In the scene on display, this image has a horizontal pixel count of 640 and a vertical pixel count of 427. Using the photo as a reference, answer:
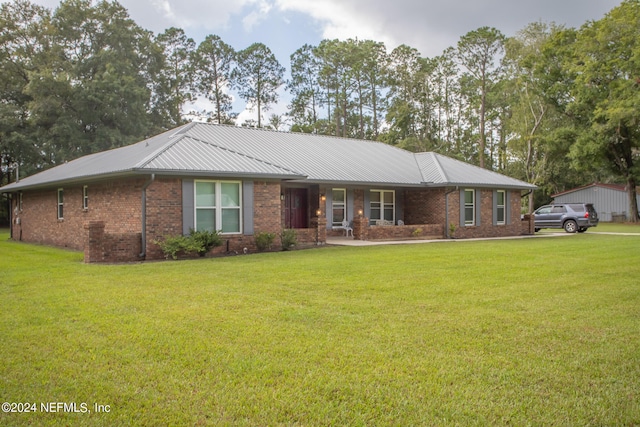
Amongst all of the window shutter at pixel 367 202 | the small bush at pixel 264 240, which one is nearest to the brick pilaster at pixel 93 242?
the small bush at pixel 264 240

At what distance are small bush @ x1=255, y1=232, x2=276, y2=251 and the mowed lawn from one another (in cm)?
573

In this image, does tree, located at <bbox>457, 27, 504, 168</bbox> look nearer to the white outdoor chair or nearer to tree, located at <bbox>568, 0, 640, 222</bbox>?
tree, located at <bbox>568, 0, 640, 222</bbox>

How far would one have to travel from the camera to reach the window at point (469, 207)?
22.1m

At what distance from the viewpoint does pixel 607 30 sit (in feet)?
113

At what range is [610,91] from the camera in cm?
3512

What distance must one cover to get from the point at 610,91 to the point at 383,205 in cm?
2338

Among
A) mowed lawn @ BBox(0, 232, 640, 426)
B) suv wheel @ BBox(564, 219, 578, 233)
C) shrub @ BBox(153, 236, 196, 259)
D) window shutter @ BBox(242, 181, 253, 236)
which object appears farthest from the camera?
suv wheel @ BBox(564, 219, 578, 233)

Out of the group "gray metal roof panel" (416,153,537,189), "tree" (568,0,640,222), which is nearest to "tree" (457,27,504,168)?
"tree" (568,0,640,222)

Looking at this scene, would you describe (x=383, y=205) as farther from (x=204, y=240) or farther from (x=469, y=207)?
(x=204, y=240)

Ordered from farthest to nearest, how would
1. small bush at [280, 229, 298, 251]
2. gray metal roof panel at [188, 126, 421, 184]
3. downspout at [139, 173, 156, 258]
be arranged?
1. gray metal roof panel at [188, 126, 421, 184]
2. small bush at [280, 229, 298, 251]
3. downspout at [139, 173, 156, 258]

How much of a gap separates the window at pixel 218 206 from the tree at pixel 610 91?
95.8 feet

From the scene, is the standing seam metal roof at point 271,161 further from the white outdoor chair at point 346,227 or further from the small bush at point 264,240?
the white outdoor chair at point 346,227

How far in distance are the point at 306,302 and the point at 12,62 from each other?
40306 millimetres

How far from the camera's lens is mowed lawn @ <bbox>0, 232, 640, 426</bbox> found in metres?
3.51
